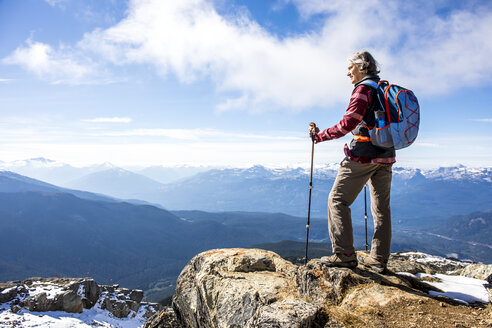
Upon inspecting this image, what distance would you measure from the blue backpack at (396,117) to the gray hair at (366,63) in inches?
27.0

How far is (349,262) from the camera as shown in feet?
24.4

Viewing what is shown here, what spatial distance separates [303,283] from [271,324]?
80.5 inches

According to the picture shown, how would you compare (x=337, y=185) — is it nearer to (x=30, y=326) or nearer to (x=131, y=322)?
(x=30, y=326)

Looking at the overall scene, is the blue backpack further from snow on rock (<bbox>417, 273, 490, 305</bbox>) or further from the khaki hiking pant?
snow on rock (<bbox>417, 273, 490, 305</bbox>)

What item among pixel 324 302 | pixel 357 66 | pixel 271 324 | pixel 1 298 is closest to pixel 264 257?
pixel 324 302

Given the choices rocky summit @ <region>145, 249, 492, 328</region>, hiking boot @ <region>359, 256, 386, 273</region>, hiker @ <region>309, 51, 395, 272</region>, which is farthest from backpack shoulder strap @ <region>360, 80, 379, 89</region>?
hiking boot @ <region>359, 256, 386, 273</region>

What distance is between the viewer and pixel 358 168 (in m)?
6.96

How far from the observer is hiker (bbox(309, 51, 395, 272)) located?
264 inches

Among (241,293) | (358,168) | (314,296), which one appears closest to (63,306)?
(241,293)

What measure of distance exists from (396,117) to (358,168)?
145 centimetres

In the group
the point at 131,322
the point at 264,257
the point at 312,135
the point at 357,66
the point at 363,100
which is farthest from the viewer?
the point at 131,322

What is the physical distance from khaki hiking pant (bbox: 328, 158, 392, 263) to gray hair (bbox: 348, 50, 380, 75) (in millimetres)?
2243

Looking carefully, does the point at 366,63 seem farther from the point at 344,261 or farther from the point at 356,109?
the point at 344,261

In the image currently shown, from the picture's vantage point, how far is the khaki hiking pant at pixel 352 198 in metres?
7.04
